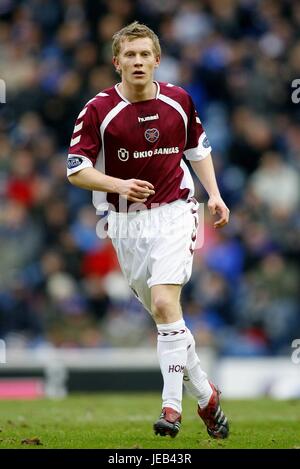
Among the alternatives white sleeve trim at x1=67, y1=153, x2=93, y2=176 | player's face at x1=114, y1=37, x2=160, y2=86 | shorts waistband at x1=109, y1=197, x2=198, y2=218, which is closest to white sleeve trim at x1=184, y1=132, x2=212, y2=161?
shorts waistband at x1=109, y1=197, x2=198, y2=218

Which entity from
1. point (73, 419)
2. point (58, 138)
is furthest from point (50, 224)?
point (73, 419)

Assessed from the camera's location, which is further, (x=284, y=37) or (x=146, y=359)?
(x=284, y=37)

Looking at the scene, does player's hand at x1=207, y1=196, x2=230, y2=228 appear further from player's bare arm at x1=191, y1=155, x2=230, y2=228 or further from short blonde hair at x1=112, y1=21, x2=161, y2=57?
short blonde hair at x1=112, y1=21, x2=161, y2=57

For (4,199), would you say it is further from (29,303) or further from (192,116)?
(192,116)

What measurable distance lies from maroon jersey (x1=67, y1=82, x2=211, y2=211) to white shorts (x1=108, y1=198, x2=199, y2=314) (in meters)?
0.10

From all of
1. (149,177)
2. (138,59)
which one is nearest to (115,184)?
(149,177)

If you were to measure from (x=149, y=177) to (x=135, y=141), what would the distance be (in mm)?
271

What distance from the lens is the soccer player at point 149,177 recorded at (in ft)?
25.6

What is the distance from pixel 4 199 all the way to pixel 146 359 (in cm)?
396

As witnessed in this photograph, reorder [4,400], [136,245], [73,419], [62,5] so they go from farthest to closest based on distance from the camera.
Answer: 1. [62,5]
2. [4,400]
3. [73,419]
4. [136,245]

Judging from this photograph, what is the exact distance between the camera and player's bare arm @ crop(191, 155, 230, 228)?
7977 mm

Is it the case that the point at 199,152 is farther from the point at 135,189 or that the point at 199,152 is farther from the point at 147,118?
the point at 135,189

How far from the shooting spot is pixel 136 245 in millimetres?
8016

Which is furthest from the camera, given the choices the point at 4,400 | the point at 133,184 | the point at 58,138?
the point at 58,138
